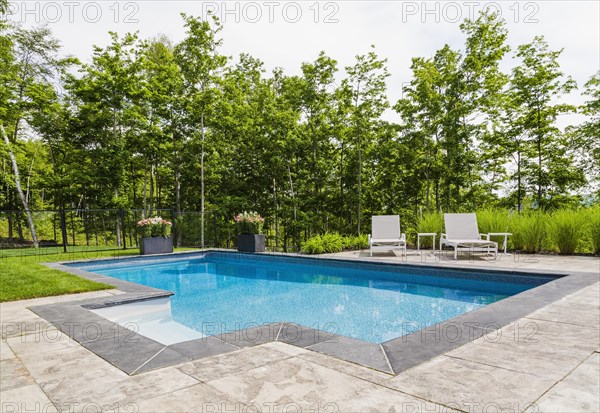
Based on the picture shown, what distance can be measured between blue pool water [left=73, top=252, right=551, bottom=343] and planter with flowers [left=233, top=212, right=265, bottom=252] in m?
1.42

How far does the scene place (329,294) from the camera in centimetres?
A: 615

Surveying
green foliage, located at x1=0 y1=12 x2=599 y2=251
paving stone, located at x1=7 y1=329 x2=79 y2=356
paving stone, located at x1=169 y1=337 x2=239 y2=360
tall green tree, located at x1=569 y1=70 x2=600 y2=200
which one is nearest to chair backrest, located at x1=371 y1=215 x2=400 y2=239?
green foliage, located at x1=0 y1=12 x2=599 y2=251

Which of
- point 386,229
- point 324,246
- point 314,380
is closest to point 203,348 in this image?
point 314,380

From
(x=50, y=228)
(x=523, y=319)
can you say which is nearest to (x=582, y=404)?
(x=523, y=319)

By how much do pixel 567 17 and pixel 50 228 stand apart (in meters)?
16.7

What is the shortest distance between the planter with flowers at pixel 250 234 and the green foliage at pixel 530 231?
6784 mm

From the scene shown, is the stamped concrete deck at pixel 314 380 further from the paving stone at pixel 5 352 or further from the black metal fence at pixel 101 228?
the black metal fence at pixel 101 228

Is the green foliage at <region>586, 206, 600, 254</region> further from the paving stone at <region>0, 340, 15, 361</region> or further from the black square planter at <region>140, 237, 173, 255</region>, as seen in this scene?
the black square planter at <region>140, 237, 173, 255</region>

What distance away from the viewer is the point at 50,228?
1379 centimetres

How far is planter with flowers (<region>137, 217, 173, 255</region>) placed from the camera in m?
10.5

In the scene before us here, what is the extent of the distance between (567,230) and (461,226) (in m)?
2.19

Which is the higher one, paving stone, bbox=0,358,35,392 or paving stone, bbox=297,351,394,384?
paving stone, bbox=297,351,394,384

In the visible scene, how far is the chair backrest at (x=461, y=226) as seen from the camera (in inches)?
337

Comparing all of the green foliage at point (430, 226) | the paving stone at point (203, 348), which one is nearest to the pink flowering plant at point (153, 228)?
the green foliage at point (430, 226)
